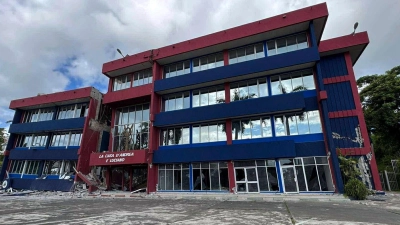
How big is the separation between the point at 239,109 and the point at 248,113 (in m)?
0.82

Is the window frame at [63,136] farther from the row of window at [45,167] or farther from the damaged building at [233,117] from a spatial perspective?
the row of window at [45,167]

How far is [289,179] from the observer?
51.6 ft

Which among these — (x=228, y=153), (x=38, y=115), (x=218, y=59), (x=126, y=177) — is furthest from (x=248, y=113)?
(x=38, y=115)

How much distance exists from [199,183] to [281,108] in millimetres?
9239

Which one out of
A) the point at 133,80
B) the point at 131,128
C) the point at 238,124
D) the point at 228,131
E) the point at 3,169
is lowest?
the point at 3,169

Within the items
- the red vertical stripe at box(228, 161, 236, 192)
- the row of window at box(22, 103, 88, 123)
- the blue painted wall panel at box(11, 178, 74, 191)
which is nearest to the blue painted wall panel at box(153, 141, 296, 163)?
the red vertical stripe at box(228, 161, 236, 192)

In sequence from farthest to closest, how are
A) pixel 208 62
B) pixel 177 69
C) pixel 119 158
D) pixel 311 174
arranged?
pixel 177 69, pixel 208 62, pixel 119 158, pixel 311 174

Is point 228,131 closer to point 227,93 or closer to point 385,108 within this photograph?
point 227,93

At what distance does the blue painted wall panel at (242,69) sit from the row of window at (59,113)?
38.0 feet

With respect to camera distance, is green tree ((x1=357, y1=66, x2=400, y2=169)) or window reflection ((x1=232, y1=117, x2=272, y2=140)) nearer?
window reflection ((x1=232, y1=117, x2=272, y2=140))

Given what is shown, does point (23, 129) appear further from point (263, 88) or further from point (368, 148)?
point (368, 148)

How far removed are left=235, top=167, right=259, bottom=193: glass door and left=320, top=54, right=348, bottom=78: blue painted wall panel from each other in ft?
32.0

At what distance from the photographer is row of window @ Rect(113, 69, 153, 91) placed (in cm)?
2342

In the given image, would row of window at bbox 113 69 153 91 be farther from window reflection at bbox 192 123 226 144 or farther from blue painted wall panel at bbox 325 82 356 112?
blue painted wall panel at bbox 325 82 356 112
